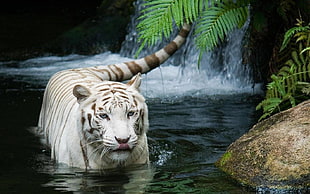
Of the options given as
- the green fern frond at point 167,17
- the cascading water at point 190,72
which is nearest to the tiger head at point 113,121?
the green fern frond at point 167,17

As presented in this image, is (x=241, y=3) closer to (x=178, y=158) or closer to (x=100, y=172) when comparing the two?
(x=178, y=158)

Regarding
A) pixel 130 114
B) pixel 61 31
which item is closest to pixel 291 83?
pixel 130 114

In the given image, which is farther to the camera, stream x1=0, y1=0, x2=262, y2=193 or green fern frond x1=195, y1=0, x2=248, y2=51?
green fern frond x1=195, y1=0, x2=248, y2=51

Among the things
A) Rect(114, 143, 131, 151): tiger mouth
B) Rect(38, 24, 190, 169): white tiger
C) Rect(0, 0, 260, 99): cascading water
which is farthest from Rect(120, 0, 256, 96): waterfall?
Rect(114, 143, 131, 151): tiger mouth

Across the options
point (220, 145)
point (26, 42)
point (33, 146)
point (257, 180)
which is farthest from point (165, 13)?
point (26, 42)

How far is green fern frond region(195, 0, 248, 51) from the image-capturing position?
269 inches

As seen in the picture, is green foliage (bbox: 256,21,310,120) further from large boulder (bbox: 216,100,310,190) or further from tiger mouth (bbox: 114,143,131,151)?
tiger mouth (bbox: 114,143,131,151)

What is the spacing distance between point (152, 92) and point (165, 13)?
265 centimetres

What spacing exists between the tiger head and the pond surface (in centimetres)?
20

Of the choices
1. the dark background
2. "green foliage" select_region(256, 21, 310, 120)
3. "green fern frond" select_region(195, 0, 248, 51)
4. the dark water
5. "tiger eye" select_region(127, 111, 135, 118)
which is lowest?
Answer: the dark water

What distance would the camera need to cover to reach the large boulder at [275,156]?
4746mm

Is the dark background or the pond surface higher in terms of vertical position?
the dark background

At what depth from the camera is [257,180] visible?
484 centimetres

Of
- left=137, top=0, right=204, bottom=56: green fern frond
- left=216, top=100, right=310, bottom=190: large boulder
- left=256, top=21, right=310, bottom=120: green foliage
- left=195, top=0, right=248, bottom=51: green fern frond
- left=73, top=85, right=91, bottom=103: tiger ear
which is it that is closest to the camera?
left=216, top=100, right=310, bottom=190: large boulder
